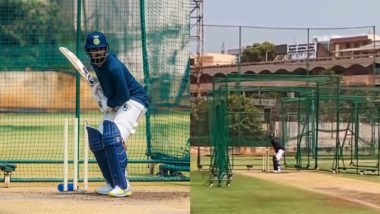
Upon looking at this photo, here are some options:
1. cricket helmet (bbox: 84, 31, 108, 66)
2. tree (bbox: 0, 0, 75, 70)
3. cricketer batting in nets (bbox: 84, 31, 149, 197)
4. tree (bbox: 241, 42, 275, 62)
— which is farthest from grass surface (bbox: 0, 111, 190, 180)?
tree (bbox: 241, 42, 275, 62)

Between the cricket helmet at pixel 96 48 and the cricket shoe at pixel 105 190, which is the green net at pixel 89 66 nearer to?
the cricket shoe at pixel 105 190

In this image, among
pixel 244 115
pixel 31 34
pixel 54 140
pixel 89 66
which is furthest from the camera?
pixel 54 140

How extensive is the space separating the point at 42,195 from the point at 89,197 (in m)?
0.69

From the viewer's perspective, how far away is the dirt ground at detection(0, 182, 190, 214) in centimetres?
549

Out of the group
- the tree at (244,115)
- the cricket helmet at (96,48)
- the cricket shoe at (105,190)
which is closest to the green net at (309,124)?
the tree at (244,115)

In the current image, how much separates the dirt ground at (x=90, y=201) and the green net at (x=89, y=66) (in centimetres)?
78

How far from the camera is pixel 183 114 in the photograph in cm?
740

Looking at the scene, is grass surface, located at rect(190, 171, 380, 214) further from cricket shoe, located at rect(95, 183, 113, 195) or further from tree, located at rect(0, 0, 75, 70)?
tree, located at rect(0, 0, 75, 70)

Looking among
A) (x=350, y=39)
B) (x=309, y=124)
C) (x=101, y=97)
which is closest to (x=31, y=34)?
(x=101, y=97)

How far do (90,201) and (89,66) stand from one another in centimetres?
204

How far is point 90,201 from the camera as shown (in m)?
5.82

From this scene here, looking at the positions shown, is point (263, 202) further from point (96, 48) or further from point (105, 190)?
point (96, 48)

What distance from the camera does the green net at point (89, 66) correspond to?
7660mm

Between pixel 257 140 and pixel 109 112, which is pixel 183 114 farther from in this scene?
pixel 257 140
